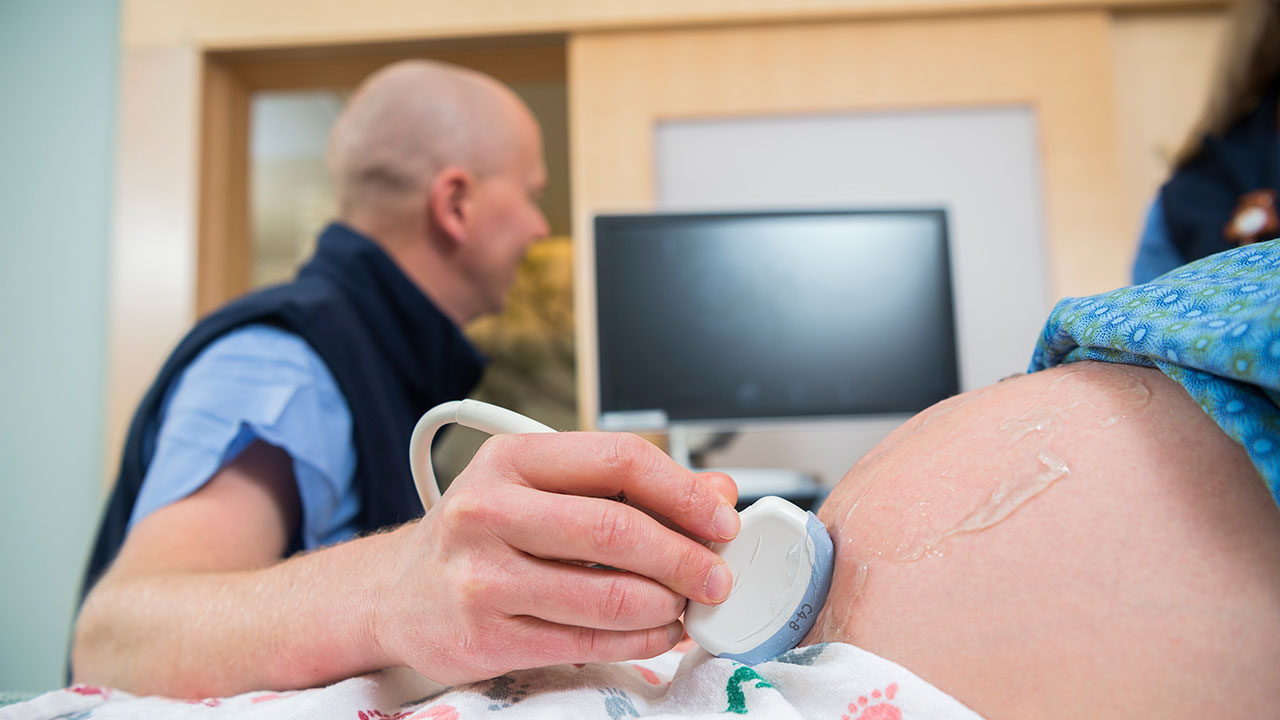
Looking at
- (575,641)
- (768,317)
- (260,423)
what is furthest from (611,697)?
(768,317)

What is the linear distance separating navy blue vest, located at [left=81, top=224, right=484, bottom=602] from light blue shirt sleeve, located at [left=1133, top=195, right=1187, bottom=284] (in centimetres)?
112

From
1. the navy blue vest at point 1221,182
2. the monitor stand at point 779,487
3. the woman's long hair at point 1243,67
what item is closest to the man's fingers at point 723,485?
the monitor stand at point 779,487

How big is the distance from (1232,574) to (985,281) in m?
1.64

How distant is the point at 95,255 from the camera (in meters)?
1.98

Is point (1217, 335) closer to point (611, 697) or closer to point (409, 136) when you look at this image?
point (611, 697)

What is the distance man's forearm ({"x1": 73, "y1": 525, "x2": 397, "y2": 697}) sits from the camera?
48 cm

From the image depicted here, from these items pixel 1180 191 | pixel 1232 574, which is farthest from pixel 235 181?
pixel 1232 574

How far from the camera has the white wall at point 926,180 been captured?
1.85 metres

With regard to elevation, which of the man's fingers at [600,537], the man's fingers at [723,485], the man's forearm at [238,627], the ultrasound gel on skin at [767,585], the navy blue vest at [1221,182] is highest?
the navy blue vest at [1221,182]

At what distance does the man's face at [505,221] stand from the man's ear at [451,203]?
23 mm

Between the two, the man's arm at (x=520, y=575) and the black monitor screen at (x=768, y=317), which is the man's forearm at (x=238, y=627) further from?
the black monitor screen at (x=768, y=317)

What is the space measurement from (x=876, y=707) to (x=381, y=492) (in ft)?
2.52

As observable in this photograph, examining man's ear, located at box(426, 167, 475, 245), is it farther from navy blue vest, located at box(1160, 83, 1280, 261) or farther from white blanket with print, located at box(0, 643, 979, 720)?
navy blue vest, located at box(1160, 83, 1280, 261)

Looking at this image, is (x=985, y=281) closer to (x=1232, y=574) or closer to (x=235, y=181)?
(x=1232, y=574)
